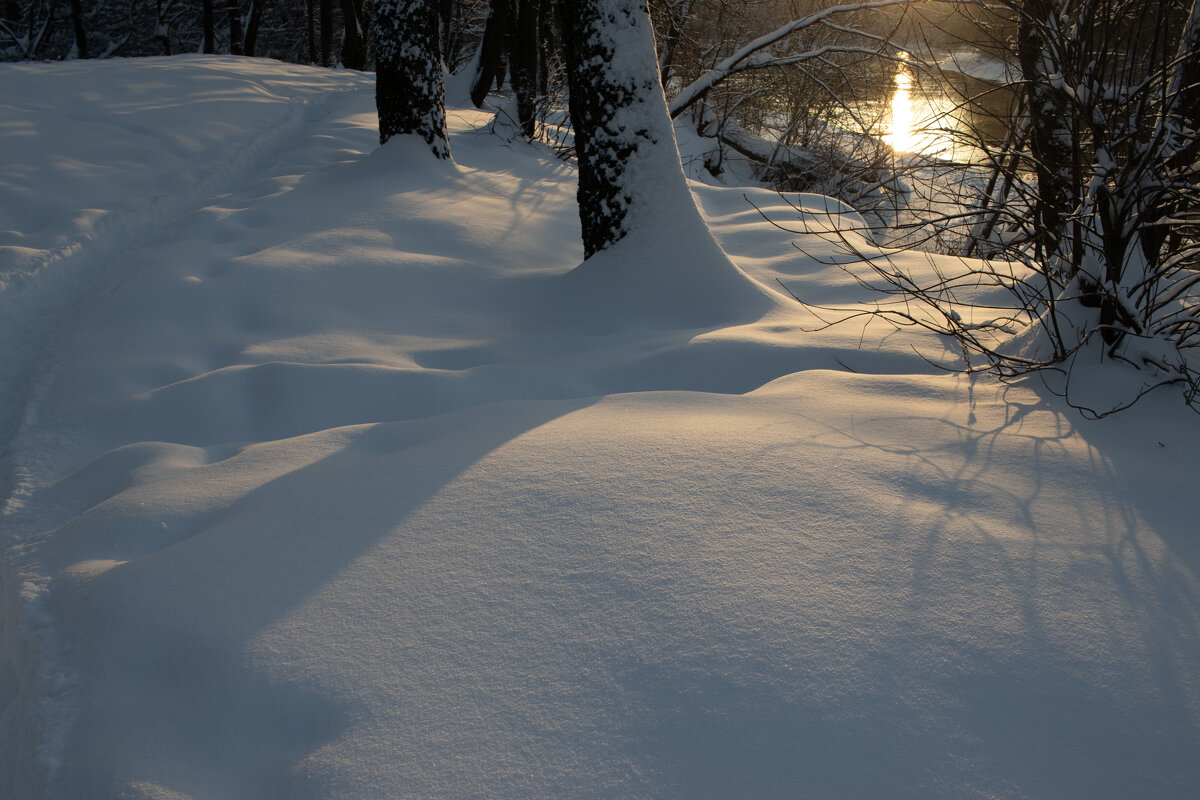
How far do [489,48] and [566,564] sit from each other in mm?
11406

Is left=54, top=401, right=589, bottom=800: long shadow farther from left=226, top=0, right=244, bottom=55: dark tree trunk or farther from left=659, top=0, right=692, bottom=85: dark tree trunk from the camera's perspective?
left=226, top=0, right=244, bottom=55: dark tree trunk

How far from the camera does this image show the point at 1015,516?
1.91 metres

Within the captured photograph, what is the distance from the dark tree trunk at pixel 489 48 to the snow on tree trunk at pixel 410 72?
4.94 meters

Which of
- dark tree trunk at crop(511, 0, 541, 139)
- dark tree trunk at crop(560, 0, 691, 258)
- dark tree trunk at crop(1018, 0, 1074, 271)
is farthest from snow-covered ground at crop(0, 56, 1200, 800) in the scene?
dark tree trunk at crop(511, 0, 541, 139)

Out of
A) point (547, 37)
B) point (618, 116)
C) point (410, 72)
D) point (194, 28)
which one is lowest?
point (618, 116)

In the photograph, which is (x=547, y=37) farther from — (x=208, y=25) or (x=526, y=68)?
(x=208, y=25)

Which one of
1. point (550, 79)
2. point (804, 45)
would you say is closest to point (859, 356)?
point (804, 45)

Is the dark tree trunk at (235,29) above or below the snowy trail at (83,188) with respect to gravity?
above

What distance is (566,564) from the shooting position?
1.69m

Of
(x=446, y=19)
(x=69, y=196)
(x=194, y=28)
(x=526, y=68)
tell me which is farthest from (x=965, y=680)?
(x=194, y=28)

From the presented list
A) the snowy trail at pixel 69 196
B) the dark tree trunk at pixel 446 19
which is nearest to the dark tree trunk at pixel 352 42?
the dark tree trunk at pixel 446 19

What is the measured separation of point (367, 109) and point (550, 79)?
274 cm

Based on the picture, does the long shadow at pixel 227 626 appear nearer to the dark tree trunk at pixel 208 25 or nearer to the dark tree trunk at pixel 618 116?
the dark tree trunk at pixel 618 116

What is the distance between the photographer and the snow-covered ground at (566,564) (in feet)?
4.22
